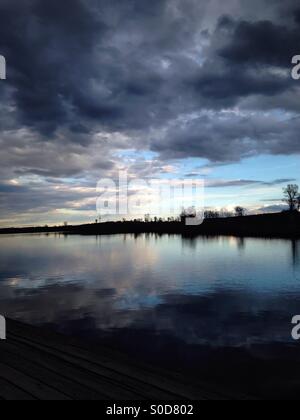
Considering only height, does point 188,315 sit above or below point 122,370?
below

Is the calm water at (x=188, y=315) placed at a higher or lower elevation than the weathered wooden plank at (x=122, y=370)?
lower

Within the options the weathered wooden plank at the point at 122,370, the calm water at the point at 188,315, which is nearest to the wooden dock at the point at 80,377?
the weathered wooden plank at the point at 122,370

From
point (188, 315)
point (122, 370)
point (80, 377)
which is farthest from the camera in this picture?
point (188, 315)

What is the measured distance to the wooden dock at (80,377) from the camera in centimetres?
527

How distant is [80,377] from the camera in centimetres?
589

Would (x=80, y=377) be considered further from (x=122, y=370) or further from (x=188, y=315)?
(x=188, y=315)

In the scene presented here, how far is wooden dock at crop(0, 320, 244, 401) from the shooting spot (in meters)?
5.27

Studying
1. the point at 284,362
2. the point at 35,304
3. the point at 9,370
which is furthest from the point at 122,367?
the point at 35,304

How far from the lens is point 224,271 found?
93.1 feet

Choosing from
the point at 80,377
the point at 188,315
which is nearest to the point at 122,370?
the point at 80,377

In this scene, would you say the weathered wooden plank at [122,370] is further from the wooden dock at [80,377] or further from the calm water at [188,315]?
the calm water at [188,315]

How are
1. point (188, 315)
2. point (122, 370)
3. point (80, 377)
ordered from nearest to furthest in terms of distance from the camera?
point (80, 377) → point (122, 370) → point (188, 315)

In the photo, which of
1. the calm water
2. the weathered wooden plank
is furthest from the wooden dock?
the calm water
